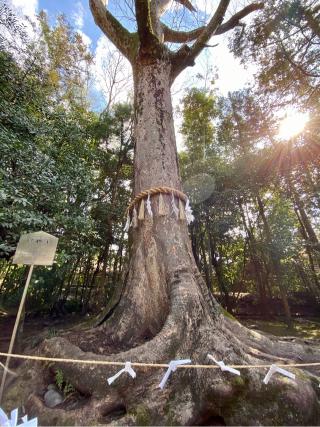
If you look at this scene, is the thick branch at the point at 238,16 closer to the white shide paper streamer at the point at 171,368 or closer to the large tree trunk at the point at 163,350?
the large tree trunk at the point at 163,350

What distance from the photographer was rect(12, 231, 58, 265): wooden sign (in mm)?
2096

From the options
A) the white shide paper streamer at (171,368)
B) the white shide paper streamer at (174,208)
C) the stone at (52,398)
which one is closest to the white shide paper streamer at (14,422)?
the stone at (52,398)

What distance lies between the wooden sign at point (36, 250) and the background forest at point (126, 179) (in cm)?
64

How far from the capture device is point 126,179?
6895mm

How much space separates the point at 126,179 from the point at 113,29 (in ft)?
12.0

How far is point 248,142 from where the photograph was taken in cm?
689

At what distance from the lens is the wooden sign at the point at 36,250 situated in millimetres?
2096

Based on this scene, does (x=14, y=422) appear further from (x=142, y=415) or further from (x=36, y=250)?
(x=36, y=250)

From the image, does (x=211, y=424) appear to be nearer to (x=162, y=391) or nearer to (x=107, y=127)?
(x=162, y=391)

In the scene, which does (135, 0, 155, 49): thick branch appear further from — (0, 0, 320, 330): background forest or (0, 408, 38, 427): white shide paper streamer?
(0, 408, 38, 427): white shide paper streamer

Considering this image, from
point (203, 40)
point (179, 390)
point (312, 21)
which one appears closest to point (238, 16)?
point (312, 21)

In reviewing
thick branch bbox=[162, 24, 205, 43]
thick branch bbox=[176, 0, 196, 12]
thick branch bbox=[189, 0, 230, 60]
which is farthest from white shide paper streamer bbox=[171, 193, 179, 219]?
thick branch bbox=[176, 0, 196, 12]

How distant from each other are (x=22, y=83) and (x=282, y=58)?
5190 mm

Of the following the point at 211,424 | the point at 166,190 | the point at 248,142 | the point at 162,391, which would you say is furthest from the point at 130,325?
the point at 248,142
